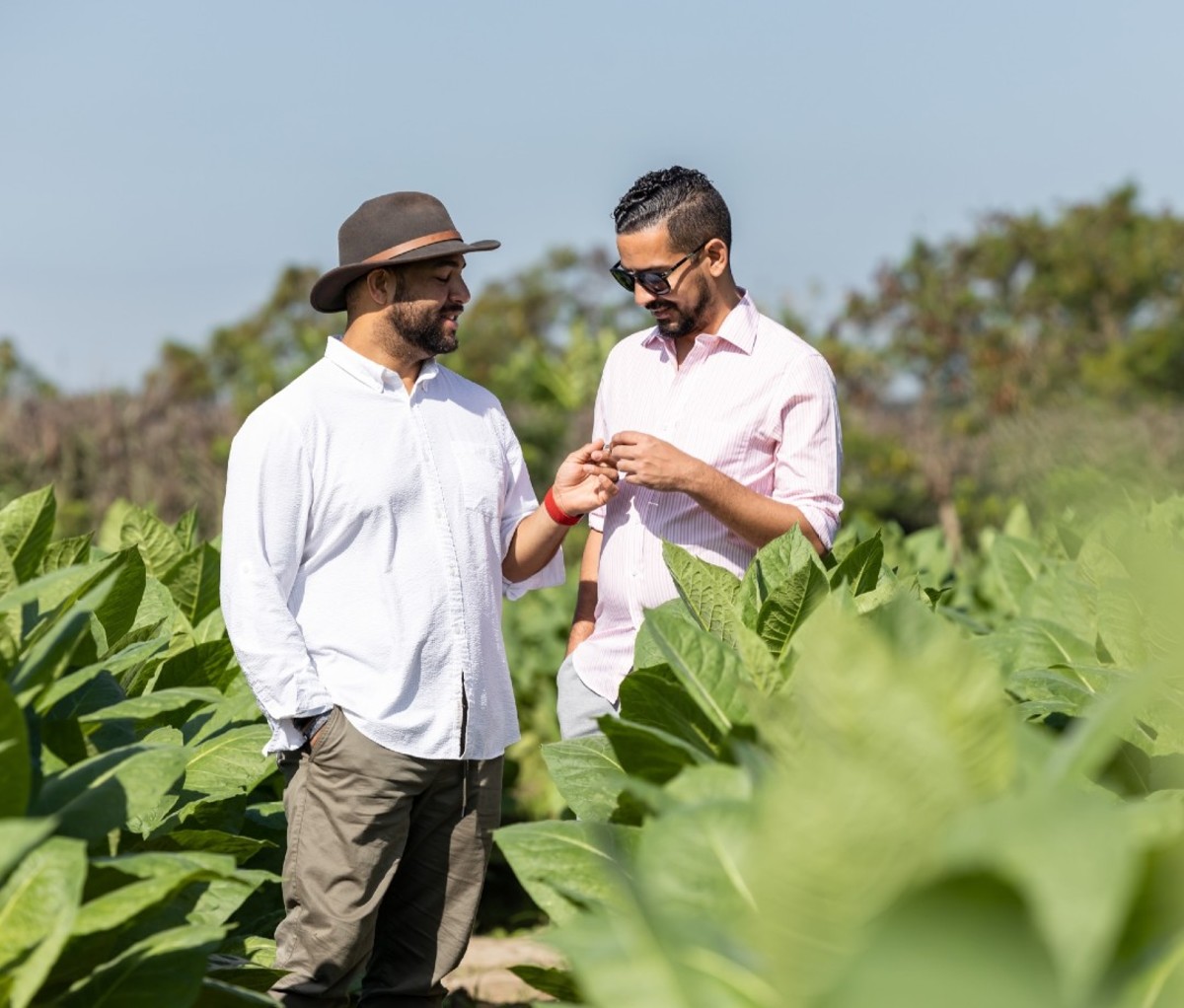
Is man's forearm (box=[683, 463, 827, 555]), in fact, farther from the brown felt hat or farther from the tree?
the tree

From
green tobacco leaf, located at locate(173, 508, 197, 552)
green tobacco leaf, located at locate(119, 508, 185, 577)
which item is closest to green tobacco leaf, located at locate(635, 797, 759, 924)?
green tobacco leaf, located at locate(119, 508, 185, 577)

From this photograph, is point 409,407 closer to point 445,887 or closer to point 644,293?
point 644,293

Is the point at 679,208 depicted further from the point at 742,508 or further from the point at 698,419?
the point at 742,508

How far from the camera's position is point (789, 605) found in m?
2.54

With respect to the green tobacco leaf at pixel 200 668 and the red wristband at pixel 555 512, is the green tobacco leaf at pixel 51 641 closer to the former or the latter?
the green tobacco leaf at pixel 200 668

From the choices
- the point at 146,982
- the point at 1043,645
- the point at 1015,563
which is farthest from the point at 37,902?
the point at 1015,563

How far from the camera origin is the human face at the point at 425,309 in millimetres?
3773

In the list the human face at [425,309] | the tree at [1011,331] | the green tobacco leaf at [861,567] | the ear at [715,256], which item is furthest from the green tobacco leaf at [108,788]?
the tree at [1011,331]

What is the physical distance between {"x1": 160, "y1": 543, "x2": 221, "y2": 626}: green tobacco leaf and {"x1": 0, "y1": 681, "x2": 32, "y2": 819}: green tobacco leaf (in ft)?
7.99

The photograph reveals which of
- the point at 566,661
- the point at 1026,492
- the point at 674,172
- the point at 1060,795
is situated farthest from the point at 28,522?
the point at 1026,492

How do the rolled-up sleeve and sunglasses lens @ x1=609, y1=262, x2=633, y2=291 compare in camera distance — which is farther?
sunglasses lens @ x1=609, y1=262, x2=633, y2=291

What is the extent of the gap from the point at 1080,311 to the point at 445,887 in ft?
102

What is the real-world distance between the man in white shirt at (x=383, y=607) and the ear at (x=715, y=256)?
0.57 meters

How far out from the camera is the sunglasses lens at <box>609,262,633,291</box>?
12.9ft
